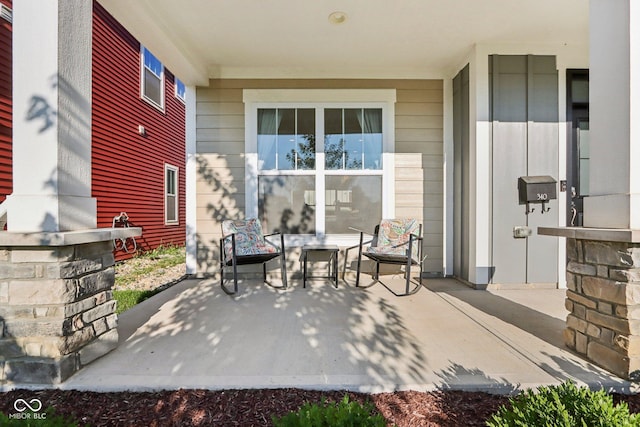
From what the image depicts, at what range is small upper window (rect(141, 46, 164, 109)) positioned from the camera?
694 cm

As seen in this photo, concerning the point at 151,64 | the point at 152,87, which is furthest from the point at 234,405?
the point at 151,64

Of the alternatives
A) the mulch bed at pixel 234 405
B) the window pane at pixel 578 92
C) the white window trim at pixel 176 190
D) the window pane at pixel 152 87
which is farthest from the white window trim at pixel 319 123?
the white window trim at pixel 176 190

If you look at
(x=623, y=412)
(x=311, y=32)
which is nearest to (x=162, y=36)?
(x=311, y=32)

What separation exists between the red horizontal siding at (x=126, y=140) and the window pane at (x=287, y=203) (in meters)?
3.53

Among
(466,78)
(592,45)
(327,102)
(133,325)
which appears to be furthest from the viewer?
(327,102)

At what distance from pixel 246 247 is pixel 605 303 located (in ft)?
10.2

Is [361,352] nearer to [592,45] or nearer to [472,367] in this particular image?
[472,367]

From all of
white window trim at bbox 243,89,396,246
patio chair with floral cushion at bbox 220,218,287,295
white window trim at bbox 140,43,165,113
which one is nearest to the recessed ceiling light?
white window trim at bbox 243,89,396,246

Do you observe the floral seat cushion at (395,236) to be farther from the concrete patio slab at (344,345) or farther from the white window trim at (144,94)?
the white window trim at (144,94)

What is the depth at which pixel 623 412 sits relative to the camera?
3.27 feet

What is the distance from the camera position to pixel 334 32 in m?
3.30

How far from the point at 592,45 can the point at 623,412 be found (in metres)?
2.07

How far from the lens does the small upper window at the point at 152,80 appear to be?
6.94 meters

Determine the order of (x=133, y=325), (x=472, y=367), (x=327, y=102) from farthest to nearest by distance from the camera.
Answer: (x=327, y=102)
(x=133, y=325)
(x=472, y=367)
